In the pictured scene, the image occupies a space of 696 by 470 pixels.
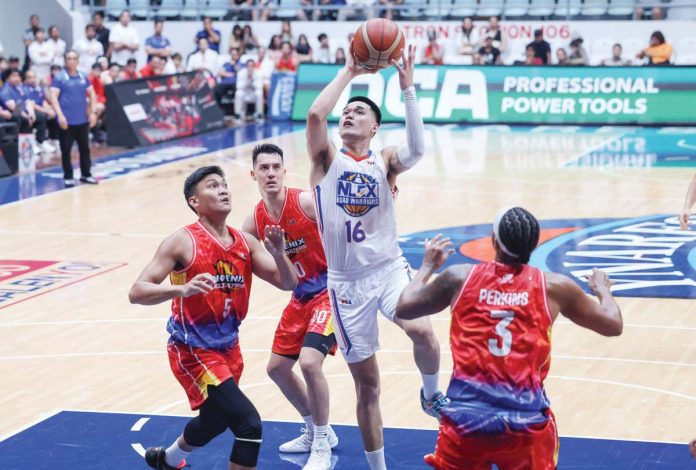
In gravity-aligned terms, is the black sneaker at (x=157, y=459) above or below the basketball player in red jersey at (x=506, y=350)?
below

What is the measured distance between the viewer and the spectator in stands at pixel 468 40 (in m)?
29.3

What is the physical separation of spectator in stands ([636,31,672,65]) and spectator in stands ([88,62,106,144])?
12124mm

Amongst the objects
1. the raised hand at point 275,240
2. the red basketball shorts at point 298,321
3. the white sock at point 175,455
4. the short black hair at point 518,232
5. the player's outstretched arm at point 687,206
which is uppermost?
the short black hair at point 518,232

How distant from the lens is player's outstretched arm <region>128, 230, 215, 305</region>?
616cm

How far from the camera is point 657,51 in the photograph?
27.5 metres

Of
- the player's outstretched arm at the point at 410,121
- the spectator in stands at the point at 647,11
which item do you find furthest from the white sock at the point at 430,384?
the spectator in stands at the point at 647,11

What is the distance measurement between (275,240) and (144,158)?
16907 mm

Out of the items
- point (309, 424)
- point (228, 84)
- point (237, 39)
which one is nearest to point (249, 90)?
point (228, 84)

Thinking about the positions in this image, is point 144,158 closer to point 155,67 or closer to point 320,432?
point 155,67

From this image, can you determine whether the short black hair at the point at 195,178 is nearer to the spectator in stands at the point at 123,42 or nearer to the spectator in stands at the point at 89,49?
the spectator in stands at the point at 89,49

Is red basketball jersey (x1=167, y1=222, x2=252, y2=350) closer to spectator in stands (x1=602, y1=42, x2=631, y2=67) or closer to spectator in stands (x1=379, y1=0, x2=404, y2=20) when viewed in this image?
spectator in stands (x1=602, y1=42, x2=631, y2=67)

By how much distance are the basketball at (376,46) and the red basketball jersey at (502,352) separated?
7.67ft

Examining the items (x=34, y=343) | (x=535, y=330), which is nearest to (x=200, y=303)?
(x=535, y=330)

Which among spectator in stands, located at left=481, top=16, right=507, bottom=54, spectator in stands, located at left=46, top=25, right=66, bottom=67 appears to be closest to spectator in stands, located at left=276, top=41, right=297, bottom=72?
spectator in stands, located at left=481, top=16, right=507, bottom=54
